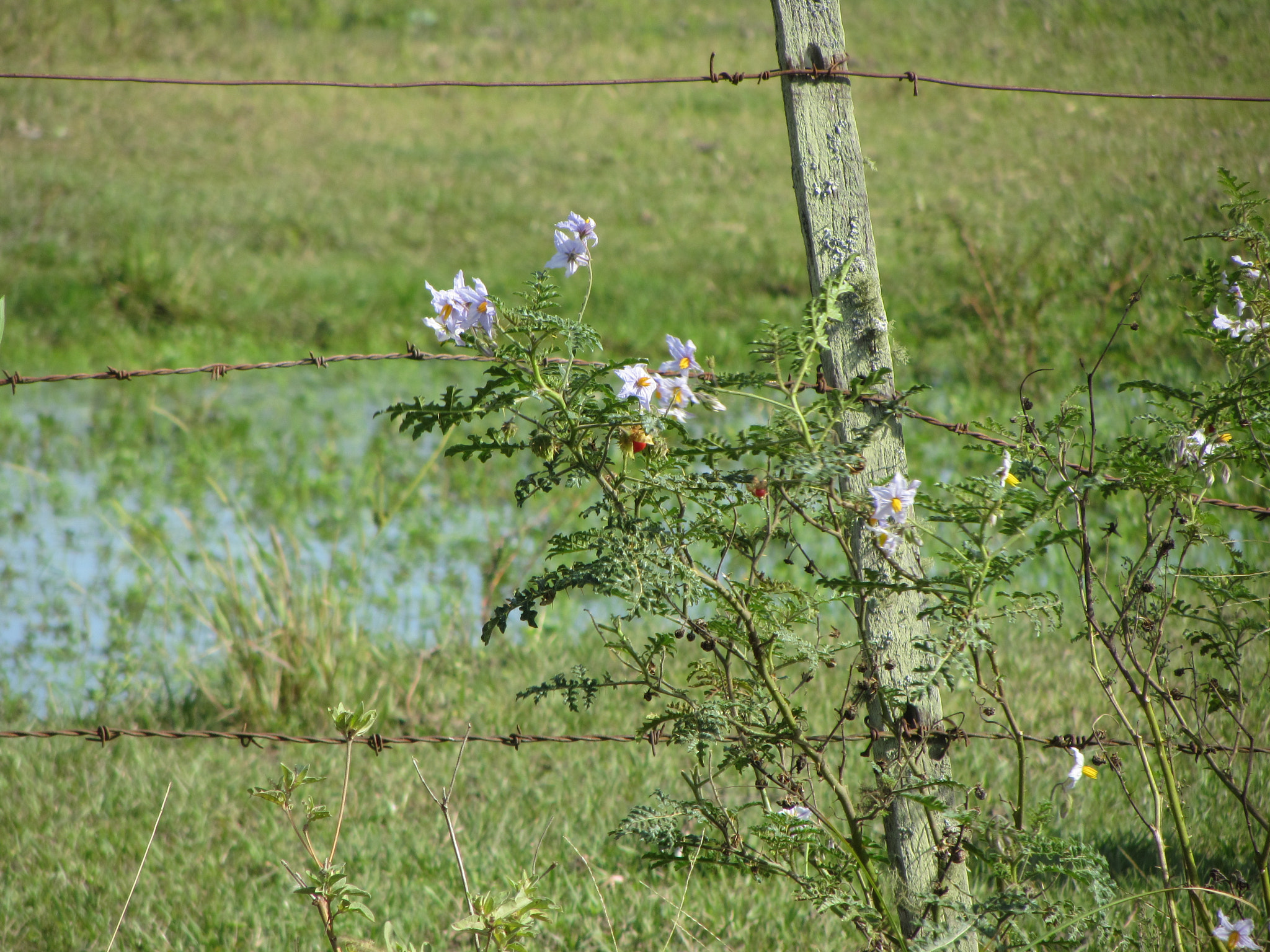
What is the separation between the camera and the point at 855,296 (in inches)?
65.0

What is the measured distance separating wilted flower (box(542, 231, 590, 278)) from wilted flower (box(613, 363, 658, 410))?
22 centimetres

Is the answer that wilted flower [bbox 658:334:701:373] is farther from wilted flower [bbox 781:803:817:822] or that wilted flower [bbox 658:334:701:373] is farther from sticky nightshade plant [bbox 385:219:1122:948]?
wilted flower [bbox 781:803:817:822]

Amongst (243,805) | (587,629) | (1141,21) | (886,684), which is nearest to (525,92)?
(1141,21)

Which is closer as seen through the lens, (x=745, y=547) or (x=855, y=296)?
(x=745, y=547)

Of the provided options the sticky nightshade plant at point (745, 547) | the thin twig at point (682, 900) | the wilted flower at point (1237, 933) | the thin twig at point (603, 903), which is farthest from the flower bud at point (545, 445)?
the wilted flower at point (1237, 933)

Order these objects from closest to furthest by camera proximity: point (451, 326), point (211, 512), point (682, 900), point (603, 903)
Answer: point (451, 326) → point (682, 900) → point (603, 903) → point (211, 512)

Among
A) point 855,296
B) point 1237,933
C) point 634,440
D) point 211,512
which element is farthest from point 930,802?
point 211,512

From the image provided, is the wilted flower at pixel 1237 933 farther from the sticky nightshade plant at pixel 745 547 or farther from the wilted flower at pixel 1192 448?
the wilted flower at pixel 1192 448

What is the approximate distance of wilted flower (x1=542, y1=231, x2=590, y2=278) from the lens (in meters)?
1.55

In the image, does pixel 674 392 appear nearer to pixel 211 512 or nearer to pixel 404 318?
pixel 211 512

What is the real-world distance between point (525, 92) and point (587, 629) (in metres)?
12.9

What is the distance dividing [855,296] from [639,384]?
0.44 m

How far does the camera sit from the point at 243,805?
2955mm

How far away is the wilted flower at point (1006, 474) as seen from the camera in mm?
1570
